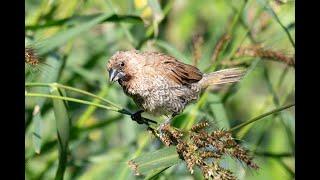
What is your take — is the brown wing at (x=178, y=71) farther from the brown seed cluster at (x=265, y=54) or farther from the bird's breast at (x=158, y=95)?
the brown seed cluster at (x=265, y=54)

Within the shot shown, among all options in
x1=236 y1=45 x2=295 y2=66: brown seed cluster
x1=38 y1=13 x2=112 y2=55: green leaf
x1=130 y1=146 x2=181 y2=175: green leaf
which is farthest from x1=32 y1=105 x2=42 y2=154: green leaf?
x1=236 y1=45 x2=295 y2=66: brown seed cluster

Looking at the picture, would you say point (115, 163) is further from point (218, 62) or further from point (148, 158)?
point (148, 158)

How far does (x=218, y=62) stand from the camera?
12.5ft

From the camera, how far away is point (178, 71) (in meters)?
3.81

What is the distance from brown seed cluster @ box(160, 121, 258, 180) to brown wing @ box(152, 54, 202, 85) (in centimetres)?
103

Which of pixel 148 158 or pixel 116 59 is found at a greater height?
pixel 116 59

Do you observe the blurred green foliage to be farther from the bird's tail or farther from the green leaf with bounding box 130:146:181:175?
the green leaf with bounding box 130:146:181:175

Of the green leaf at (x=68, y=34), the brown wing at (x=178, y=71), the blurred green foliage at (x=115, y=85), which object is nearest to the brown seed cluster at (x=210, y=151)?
the blurred green foliage at (x=115, y=85)

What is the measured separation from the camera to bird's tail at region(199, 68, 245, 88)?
380cm

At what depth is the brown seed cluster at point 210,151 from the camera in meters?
2.56

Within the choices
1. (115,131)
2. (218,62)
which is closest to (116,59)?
(218,62)

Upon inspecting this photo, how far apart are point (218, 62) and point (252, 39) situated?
47 cm

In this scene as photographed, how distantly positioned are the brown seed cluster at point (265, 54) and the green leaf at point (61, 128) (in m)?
0.95

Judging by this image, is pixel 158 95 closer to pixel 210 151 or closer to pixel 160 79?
pixel 160 79
